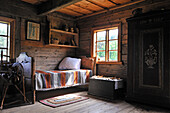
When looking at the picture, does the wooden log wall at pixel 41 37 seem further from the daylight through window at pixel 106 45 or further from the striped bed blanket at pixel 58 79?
the daylight through window at pixel 106 45

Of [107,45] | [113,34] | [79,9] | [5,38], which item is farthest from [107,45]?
[5,38]

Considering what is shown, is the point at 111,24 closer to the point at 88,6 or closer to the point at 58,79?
the point at 88,6

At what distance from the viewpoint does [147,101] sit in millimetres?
2793

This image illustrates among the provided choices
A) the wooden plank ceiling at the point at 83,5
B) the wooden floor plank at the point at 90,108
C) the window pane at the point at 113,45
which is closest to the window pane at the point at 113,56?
the window pane at the point at 113,45

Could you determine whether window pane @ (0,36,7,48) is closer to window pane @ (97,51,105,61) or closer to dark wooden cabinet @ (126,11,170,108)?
window pane @ (97,51,105,61)

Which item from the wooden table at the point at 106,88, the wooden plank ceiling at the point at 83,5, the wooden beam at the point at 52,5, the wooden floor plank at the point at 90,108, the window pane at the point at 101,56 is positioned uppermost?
the wooden plank ceiling at the point at 83,5

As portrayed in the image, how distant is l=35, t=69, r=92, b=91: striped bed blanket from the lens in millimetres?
3117

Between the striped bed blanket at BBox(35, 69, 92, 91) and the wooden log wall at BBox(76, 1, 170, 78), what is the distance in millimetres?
664

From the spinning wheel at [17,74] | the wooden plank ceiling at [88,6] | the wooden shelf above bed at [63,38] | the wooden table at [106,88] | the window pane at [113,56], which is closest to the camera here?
the spinning wheel at [17,74]

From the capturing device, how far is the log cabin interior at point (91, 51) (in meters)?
2.71

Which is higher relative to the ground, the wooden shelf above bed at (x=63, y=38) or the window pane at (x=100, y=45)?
the wooden shelf above bed at (x=63, y=38)

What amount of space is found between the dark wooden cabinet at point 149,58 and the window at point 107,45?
0.95 meters

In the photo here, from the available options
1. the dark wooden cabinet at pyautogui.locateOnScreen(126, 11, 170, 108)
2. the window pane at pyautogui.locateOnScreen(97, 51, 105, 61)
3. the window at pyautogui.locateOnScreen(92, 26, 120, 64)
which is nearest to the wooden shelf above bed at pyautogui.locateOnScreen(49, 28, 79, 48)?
the window at pyautogui.locateOnScreen(92, 26, 120, 64)

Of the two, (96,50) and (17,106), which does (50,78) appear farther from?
(96,50)
